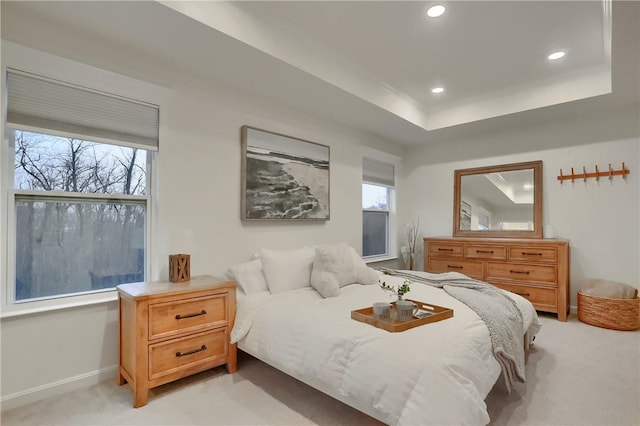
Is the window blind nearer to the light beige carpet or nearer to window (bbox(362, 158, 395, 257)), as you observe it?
window (bbox(362, 158, 395, 257))

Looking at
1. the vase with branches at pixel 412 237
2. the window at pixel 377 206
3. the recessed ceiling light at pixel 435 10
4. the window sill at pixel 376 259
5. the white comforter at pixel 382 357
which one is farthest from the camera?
the vase with branches at pixel 412 237

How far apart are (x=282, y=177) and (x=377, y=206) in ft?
6.70

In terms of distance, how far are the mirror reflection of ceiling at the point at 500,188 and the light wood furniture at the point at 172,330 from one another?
3787mm

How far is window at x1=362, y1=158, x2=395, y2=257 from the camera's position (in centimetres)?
477

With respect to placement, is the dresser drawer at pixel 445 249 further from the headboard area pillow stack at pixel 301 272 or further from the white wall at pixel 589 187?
the headboard area pillow stack at pixel 301 272

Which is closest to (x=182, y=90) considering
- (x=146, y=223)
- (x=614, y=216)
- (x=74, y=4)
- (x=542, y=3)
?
(x=74, y=4)

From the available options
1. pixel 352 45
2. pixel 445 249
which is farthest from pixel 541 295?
pixel 352 45

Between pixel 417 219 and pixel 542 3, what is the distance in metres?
3.41

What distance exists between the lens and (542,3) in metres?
2.37

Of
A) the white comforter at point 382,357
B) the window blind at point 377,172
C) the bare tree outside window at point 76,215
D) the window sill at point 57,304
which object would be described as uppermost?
the window blind at point 377,172

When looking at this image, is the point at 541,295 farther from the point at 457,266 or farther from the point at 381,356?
the point at 381,356

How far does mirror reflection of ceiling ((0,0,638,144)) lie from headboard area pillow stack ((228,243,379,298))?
1.58 m

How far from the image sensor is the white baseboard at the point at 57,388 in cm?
198

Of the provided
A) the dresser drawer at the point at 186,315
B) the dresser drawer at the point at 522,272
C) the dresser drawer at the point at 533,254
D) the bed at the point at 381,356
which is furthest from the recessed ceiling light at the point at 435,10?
the dresser drawer at the point at 522,272
